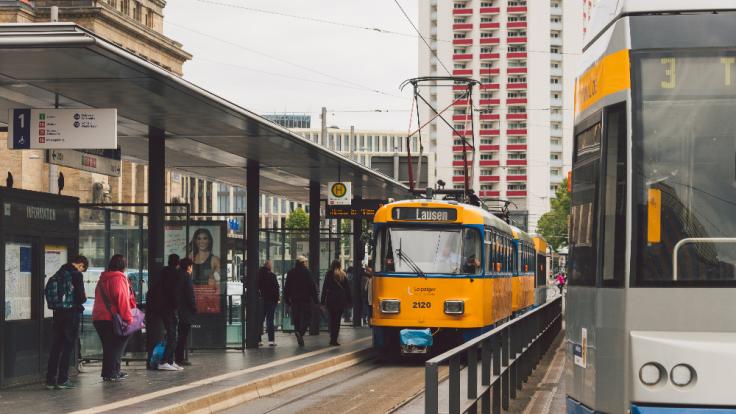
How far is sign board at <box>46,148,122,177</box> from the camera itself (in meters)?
16.6

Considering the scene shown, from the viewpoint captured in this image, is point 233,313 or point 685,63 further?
point 233,313

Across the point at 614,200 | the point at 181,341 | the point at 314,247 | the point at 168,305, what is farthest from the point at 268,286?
the point at 614,200

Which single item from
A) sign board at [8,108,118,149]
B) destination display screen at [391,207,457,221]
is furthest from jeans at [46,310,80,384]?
destination display screen at [391,207,457,221]

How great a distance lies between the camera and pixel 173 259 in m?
19.5

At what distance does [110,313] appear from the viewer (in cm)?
1750

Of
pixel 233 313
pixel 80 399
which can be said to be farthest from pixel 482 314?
pixel 80 399

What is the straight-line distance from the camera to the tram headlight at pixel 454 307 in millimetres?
23156

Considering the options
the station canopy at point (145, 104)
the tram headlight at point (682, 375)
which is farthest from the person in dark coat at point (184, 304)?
the tram headlight at point (682, 375)

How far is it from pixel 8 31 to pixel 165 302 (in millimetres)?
6936

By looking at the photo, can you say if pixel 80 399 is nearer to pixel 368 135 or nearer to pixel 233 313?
pixel 233 313

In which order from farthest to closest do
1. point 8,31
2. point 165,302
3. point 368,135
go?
point 368,135
point 165,302
point 8,31

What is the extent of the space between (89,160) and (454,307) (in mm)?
8038

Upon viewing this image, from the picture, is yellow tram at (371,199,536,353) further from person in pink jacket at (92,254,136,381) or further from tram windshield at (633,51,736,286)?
tram windshield at (633,51,736,286)

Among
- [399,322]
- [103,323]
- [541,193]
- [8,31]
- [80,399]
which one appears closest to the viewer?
[8,31]
